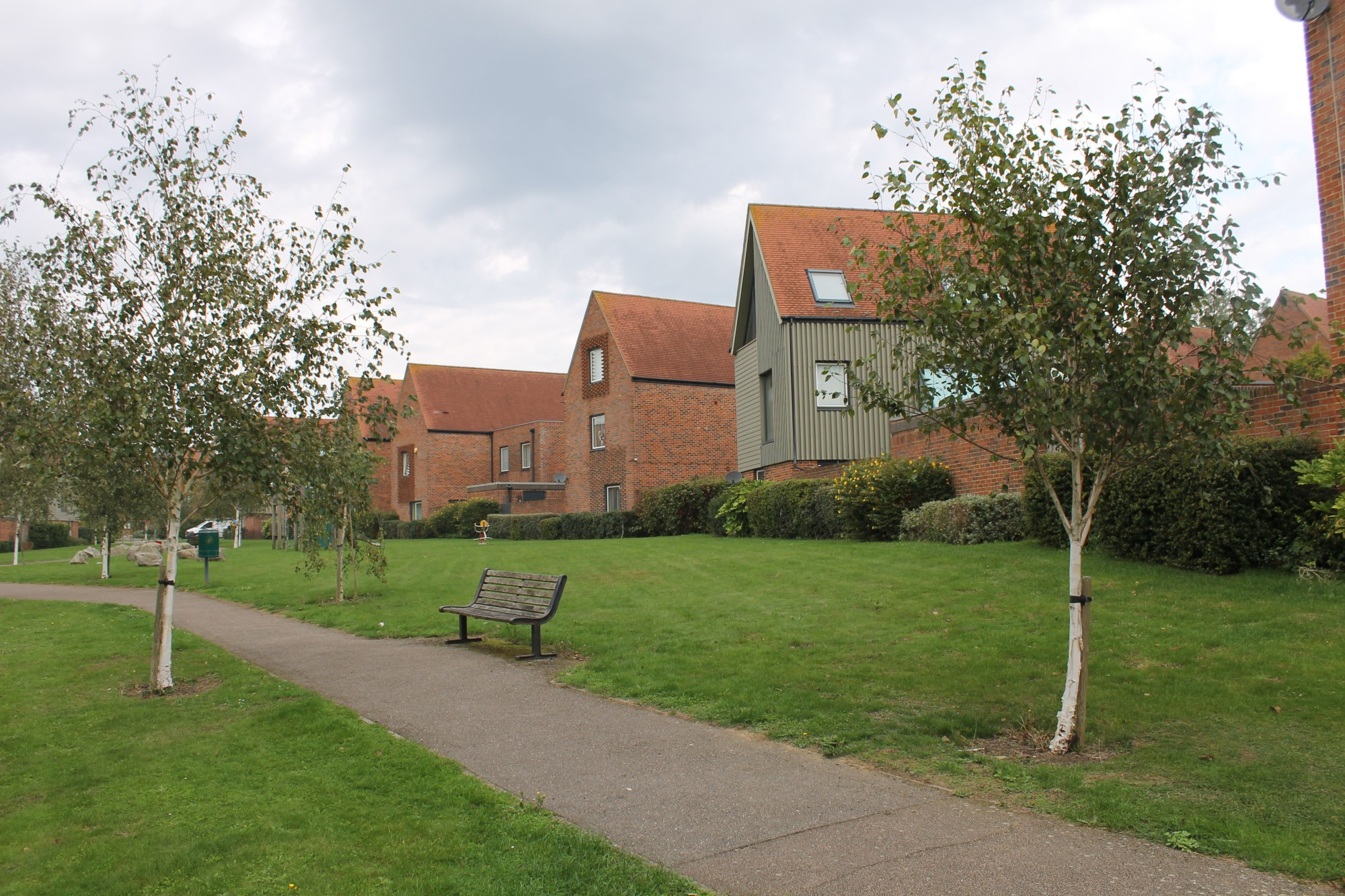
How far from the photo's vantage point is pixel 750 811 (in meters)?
5.27

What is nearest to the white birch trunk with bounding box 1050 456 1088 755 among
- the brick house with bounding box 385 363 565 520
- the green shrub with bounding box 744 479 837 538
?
the green shrub with bounding box 744 479 837 538

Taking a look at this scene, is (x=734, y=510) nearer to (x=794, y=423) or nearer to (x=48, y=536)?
(x=794, y=423)

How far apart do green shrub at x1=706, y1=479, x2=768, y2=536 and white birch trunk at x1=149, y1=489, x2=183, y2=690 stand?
15.5 meters

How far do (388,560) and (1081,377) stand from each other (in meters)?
22.1

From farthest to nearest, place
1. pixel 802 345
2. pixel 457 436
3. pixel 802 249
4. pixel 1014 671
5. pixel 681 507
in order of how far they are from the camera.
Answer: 1. pixel 457 436
2. pixel 681 507
3. pixel 802 249
4. pixel 802 345
5. pixel 1014 671

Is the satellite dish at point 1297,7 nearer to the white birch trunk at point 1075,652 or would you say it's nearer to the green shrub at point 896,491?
the white birch trunk at point 1075,652

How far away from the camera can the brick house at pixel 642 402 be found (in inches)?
1375

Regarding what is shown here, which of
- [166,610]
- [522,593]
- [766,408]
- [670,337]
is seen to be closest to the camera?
[166,610]

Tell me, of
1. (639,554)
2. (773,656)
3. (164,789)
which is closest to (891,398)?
(773,656)

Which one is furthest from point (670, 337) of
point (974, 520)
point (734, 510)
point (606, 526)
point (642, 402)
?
point (974, 520)

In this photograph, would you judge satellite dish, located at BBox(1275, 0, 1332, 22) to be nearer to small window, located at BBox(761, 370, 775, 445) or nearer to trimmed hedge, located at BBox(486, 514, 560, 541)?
small window, located at BBox(761, 370, 775, 445)

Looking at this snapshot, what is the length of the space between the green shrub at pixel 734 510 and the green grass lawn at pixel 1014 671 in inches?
336

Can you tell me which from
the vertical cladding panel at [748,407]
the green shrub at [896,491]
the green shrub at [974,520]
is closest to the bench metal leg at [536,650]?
the green shrub at [974,520]

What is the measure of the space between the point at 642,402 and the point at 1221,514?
25434mm
